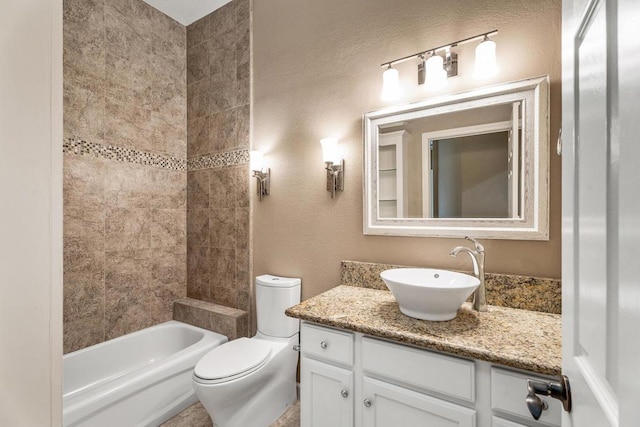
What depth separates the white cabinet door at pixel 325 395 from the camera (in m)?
1.26

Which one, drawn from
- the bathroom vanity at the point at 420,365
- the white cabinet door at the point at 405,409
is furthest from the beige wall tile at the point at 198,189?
the white cabinet door at the point at 405,409

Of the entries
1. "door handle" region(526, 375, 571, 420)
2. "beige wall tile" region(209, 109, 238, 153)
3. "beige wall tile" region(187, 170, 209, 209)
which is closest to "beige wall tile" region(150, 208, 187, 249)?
"beige wall tile" region(187, 170, 209, 209)

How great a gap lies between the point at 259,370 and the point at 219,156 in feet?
5.61

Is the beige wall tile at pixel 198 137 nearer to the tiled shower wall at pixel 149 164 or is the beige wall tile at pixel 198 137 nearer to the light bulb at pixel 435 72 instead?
the tiled shower wall at pixel 149 164

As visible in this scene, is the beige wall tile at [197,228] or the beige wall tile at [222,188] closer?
the beige wall tile at [222,188]

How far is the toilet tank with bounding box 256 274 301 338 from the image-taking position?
78.0 inches

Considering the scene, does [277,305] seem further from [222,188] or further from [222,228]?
[222,188]

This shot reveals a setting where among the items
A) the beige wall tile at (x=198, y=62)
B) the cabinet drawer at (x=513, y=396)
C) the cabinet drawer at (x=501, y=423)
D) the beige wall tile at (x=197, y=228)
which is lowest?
the cabinet drawer at (x=501, y=423)

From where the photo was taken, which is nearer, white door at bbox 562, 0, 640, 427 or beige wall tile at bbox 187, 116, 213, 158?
white door at bbox 562, 0, 640, 427

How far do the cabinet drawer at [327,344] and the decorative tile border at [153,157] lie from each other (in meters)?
1.50

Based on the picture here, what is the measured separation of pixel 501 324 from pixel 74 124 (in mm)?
2816

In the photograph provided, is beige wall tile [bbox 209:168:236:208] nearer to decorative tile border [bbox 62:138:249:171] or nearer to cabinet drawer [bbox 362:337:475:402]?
decorative tile border [bbox 62:138:249:171]

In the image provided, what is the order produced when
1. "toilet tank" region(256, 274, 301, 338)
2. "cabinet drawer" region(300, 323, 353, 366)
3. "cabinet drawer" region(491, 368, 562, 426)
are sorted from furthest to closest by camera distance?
"toilet tank" region(256, 274, 301, 338)
"cabinet drawer" region(300, 323, 353, 366)
"cabinet drawer" region(491, 368, 562, 426)

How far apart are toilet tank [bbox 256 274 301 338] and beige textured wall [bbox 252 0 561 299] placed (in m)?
0.11
